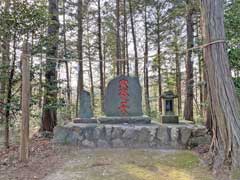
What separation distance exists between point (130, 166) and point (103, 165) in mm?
425

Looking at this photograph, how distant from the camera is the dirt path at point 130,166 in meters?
3.58

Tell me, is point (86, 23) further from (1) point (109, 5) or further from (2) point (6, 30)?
(2) point (6, 30)

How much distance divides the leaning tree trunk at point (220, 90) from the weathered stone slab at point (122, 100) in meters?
2.48

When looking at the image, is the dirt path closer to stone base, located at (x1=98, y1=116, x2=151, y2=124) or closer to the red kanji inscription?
Answer: stone base, located at (x1=98, y1=116, x2=151, y2=124)

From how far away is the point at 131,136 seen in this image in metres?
5.39

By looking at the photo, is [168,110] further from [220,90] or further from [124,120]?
[220,90]

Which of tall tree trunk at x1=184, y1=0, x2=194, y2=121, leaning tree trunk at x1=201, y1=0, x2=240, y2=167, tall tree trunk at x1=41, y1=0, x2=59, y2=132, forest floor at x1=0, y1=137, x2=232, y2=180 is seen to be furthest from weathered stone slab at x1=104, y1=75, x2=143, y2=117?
leaning tree trunk at x1=201, y1=0, x2=240, y2=167

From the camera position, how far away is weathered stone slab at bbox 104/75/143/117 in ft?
19.9

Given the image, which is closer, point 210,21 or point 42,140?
point 210,21

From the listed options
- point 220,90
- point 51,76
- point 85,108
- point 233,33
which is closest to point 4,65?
point 51,76

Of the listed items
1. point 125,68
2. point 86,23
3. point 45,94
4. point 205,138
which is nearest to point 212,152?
point 205,138

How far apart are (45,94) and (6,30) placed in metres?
1.57

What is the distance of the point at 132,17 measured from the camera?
11.2m

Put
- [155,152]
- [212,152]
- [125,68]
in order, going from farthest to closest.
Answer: [125,68], [155,152], [212,152]
